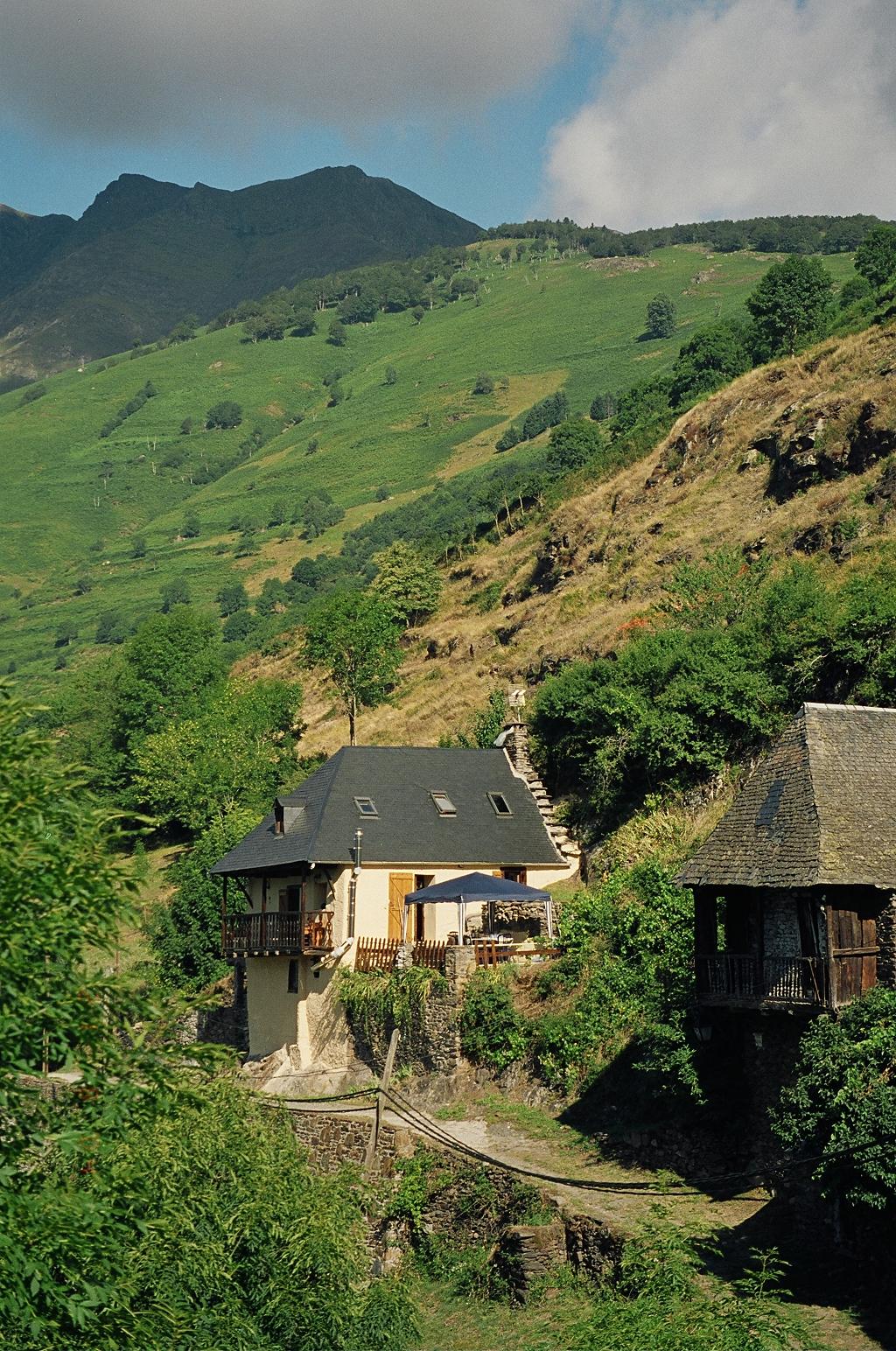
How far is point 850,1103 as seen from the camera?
2202 cm

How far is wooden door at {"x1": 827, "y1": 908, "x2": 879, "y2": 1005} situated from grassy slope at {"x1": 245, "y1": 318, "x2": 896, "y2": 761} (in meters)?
31.0

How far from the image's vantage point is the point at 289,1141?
90.9 ft

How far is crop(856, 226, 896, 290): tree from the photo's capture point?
89.8 m

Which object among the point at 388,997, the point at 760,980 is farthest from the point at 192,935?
the point at 760,980

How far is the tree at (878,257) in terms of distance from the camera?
89.8m

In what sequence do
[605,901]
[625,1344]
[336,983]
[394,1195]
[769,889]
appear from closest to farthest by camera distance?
[625,1344] < [769,889] < [394,1195] < [605,901] < [336,983]

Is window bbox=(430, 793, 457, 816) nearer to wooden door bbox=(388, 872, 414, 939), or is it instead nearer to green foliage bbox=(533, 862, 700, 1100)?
wooden door bbox=(388, 872, 414, 939)

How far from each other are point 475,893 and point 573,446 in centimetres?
7961

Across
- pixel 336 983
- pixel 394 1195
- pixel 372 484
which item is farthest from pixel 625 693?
pixel 372 484

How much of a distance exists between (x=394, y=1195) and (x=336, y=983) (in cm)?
1098

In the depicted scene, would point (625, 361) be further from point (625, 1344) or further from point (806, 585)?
point (625, 1344)

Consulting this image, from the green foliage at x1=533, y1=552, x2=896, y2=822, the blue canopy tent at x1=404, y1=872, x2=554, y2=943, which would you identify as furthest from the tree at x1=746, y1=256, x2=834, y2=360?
the blue canopy tent at x1=404, y1=872, x2=554, y2=943

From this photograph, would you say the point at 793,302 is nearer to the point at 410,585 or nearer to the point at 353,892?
the point at 410,585

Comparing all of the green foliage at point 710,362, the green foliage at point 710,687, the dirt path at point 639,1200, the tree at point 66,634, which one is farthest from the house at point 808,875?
the tree at point 66,634
